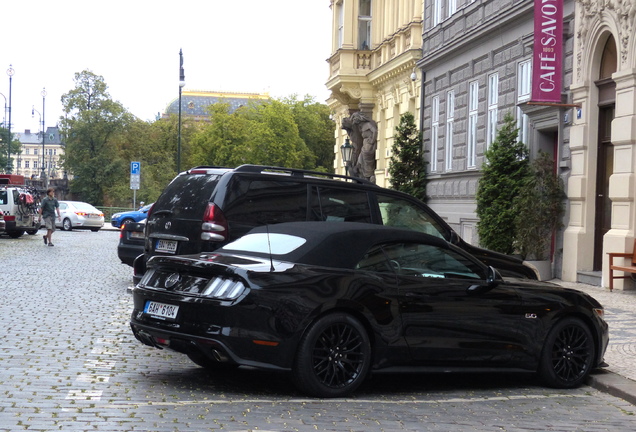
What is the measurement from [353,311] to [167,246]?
3759 millimetres

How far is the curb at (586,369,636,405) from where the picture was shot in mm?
8956

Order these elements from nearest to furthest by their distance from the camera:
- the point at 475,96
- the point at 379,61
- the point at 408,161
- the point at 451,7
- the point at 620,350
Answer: the point at 620,350, the point at 475,96, the point at 451,7, the point at 408,161, the point at 379,61

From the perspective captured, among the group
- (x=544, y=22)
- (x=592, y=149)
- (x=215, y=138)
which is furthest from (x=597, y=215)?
(x=215, y=138)

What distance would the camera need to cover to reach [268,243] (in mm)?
9070

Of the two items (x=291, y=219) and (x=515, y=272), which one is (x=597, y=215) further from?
(x=291, y=219)

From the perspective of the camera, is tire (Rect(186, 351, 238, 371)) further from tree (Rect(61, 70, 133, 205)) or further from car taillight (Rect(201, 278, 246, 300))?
tree (Rect(61, 70, 133, 205))

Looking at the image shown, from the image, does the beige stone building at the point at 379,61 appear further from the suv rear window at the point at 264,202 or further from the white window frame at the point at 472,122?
the suv rear window at the point at 264,202

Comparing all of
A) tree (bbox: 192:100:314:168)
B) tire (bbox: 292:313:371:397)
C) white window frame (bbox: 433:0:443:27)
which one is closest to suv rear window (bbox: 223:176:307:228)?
tire (bbox: 292:313:371:397)

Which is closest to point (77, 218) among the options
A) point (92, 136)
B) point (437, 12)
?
point (437, 12)

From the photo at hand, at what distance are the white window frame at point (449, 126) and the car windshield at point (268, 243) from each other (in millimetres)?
20135

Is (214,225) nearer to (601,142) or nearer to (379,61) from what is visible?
(601,142)

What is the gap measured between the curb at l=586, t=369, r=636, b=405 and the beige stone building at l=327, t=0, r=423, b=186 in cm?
2398

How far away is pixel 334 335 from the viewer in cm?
834

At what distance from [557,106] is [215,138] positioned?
3116 inches
